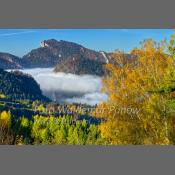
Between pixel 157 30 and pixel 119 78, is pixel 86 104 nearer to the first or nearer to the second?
pixel 119 78

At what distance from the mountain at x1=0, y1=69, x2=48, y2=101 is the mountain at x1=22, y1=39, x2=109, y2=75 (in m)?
0.61

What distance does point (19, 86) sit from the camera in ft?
89.2

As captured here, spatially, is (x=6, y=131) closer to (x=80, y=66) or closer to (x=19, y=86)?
(x=19, y=86)

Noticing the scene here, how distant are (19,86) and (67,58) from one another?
5.84 feet

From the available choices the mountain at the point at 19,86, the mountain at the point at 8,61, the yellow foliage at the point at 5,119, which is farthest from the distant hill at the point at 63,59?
the yellow foliage at the point at 5,119

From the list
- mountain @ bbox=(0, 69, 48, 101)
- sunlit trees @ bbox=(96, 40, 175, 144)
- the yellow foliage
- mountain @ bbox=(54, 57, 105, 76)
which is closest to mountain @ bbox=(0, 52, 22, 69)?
mountain @ bbox=(0, 69, 48, 101)

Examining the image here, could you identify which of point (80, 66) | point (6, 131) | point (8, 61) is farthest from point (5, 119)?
point (80, 66)

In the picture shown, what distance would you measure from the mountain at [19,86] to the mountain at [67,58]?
0.61 m

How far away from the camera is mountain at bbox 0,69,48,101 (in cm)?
2702

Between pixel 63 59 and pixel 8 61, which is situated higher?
pixel 63 59

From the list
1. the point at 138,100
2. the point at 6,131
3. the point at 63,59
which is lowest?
the point at 6,131

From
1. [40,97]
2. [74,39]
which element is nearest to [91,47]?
[74,39]

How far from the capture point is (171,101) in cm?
2553

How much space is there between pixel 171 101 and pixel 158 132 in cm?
197
